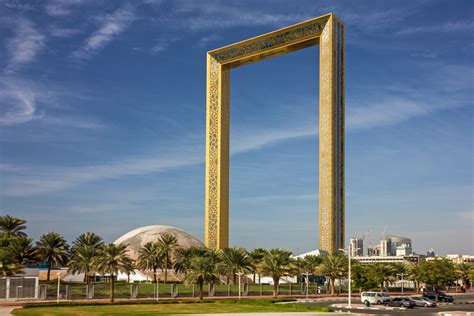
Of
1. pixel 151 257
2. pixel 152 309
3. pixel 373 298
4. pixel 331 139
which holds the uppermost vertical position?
pixel 331 139

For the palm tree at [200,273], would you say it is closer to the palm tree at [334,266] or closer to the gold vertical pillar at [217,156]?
the palm tree at [334,266]

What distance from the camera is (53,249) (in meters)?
83.3

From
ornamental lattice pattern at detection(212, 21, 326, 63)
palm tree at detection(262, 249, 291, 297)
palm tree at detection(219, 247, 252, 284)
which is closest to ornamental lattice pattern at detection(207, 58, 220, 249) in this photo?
ornamental lattice pattern at detection(212, 21, 326, 63)

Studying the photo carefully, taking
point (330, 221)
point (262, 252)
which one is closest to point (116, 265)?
point (262, 252)

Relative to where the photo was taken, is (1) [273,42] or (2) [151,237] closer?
(1) [273,42]

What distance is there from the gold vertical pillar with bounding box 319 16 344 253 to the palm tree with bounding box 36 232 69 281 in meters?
39.3

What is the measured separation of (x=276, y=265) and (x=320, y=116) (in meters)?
27.7

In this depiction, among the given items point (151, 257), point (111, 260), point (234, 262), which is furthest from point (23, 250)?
point (234, 262)

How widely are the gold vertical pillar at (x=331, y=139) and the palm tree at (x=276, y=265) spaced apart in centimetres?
1368

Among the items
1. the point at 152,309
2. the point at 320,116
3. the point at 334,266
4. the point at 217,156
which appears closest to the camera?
the point at 152,309

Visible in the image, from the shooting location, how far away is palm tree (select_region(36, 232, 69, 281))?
8306 cm

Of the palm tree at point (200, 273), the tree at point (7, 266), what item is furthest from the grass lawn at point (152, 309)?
the tree at point (7, 266)

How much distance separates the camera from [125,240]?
132 meters

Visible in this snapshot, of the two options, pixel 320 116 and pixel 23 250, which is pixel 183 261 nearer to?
pixel 23 250
